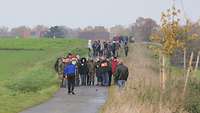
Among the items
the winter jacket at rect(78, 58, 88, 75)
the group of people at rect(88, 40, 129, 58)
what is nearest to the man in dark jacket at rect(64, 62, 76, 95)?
the winter jacket at rect(78, 58, 88, 75)

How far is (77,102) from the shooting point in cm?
2639

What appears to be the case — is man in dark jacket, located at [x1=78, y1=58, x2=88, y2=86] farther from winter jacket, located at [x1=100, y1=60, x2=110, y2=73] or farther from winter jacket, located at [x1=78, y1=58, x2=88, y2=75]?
winter jacket, located at [x1=100, y1=60, x2=110, y2=73]

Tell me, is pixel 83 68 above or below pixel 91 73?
above

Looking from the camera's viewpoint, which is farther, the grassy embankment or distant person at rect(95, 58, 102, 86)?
distant person at rect(95, 58, 102, 86)

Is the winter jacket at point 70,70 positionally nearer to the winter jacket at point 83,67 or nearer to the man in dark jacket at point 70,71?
the man in dark jacket at point 70,71

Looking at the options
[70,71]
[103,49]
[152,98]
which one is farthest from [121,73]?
[103,49]

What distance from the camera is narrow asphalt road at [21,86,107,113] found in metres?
23.4

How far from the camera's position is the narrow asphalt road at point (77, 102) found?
2337cm

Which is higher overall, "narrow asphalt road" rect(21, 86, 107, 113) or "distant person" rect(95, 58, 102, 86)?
"distant person" rect(95, 58, 102, 86)

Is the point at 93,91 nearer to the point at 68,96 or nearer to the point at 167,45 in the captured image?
the point at 68,96

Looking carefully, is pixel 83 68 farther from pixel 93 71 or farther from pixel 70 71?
pixel 70 71

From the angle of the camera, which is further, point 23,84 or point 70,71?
point 23,84

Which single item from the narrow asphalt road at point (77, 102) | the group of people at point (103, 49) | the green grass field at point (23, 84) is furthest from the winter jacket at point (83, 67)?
the group of people at point (103, 49)

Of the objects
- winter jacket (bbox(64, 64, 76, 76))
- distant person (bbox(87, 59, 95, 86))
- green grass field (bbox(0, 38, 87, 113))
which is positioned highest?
winter jacket (bbox(64, 64, 76, 76))
